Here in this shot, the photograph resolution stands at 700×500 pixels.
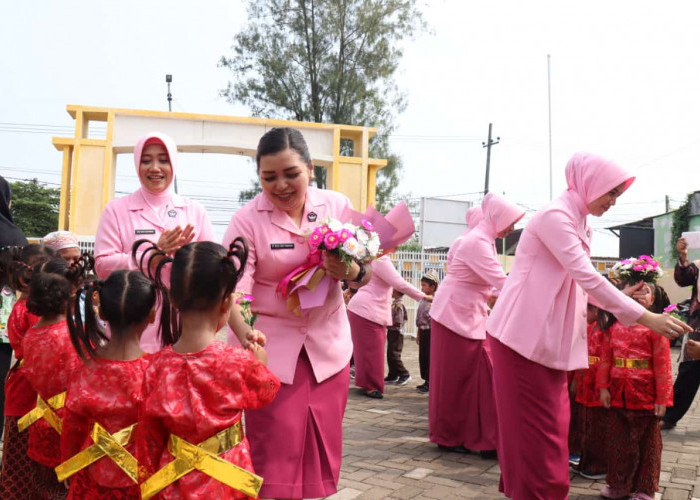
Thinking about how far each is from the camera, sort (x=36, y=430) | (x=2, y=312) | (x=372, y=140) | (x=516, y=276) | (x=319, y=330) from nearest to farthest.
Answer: (x=319, y=330), (x=36, y=430), (x=516, y=276), (x=2, y=312), (x=372, y=140)

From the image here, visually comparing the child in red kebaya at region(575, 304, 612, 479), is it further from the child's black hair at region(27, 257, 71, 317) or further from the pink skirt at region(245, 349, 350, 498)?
the child's black hair at region(27, 257, 71, 317)

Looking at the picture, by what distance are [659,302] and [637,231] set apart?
95.5ft

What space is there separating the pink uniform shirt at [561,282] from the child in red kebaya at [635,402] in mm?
1081

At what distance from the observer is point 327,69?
2702 cm

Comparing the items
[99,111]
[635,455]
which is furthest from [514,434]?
[99,111]

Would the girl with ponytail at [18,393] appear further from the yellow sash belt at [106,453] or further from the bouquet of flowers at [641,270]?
the bouquet of flowers at [641,270]

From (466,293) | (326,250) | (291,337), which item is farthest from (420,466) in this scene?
(326,250)

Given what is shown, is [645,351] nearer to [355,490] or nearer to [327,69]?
[355,490]

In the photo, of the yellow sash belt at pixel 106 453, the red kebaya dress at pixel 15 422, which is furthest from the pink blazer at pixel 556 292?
the red kebaya dress at pixel 15 422

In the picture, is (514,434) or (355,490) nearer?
(514,434)

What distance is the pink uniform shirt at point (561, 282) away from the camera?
12.1 feet

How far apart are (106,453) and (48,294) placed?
46.6 inches

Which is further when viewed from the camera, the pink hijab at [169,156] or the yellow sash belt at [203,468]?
the pink hijab at [169,156]

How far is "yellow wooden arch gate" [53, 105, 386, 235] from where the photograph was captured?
54.8 ft
